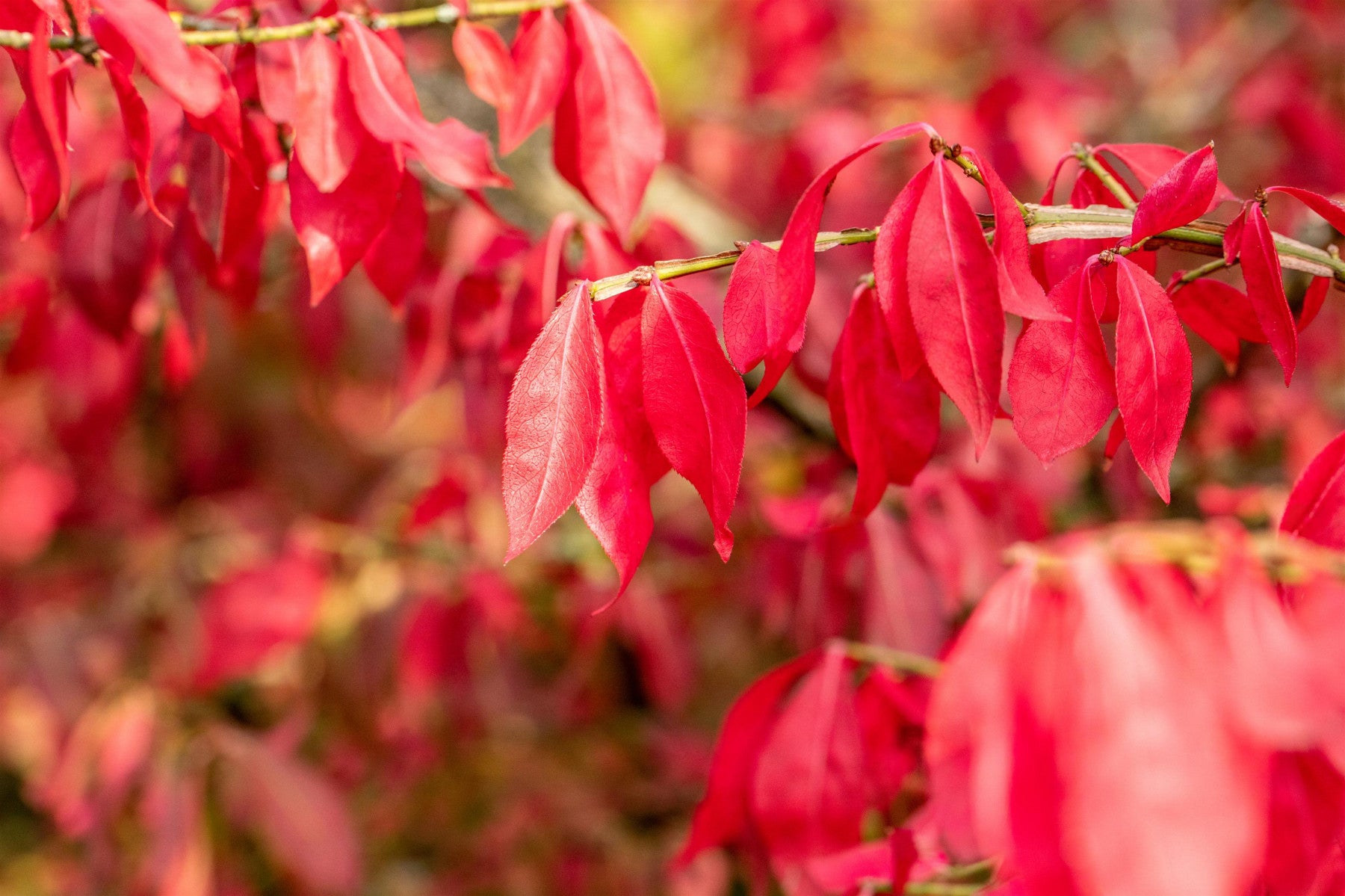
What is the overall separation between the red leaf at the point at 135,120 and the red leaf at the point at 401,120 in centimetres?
11

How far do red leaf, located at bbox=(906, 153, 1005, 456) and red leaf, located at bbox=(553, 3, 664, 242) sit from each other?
22cm

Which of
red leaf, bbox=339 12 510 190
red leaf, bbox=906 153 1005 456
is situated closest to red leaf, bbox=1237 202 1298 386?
red leaf, bbox=906 153 1005 456

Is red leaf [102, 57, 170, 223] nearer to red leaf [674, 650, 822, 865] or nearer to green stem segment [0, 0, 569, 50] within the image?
green stem segment [0, 0, 569, 50]

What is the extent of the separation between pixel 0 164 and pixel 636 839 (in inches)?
50.4

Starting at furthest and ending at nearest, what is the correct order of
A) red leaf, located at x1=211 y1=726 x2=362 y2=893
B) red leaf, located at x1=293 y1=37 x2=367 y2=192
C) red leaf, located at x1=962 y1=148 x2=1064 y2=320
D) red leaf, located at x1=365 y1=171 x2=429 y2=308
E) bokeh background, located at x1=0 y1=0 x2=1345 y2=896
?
1. red leaf, located at x1=211 y1=726 x2=362 y2=893
2. bokeh background, located at x1=0 y1=0 x2=1345 y2=896
3. red leaf, located at x1=365 y1=171 x2=429 y2=308
4. red leaf, located at x1=293 y1=37 x2=367 y2=192
5. red leaf, located at x1=962 y1=148 x2=1064 y2=320

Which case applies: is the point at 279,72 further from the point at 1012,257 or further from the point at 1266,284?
the point at 1266,284

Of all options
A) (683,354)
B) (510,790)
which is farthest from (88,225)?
(510,790)

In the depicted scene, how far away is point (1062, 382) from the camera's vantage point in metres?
0.47

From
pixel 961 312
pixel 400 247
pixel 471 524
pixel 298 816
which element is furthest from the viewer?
pixel 471 524

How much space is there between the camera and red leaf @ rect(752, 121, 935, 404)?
47cm

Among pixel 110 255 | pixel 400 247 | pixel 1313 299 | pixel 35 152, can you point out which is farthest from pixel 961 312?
pixel 110 255

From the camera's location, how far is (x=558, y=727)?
1723 mm

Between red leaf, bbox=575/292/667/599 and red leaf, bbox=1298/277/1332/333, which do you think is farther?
red leaf, bbox=1298/277/1332/333

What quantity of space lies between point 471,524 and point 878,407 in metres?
0.93
